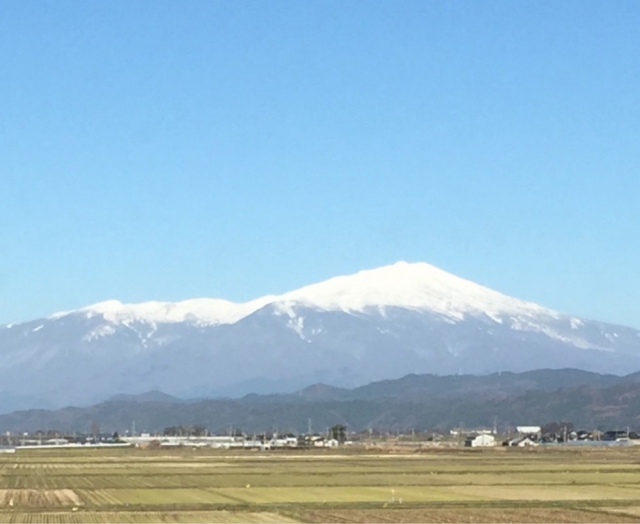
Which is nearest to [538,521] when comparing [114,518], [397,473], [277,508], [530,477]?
[277,508]

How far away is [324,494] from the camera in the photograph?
46.4m

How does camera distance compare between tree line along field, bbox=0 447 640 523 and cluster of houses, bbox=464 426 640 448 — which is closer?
tree line along field, bbox=0 447 640 523

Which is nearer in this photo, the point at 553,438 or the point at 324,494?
the point at 324,494

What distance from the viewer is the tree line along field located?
37.4 metres

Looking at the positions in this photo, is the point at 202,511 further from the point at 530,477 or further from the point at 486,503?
the point at 530,477

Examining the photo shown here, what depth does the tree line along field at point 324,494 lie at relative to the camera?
123 feet

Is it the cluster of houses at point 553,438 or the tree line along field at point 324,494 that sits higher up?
the cluster of houses at point 553,438

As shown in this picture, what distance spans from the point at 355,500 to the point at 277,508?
4.43 metres

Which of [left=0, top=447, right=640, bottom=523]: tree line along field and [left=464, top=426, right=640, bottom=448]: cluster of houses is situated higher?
[left=464, top=426, right=640, bottom=448]: cluster of houses

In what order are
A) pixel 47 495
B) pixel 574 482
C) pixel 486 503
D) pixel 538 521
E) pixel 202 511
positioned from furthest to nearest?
pixel 574 482 < pixel 47 495 < pixel 486 503 < pixel 202 511 < pixel 538 521

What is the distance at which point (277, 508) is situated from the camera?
39.8 m

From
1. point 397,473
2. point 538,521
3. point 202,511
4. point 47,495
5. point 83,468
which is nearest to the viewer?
point 538,521

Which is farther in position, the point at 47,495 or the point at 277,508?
the point at 47,495

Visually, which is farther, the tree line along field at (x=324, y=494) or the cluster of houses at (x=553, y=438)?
the cluster of houses at (x=553, y=438)
